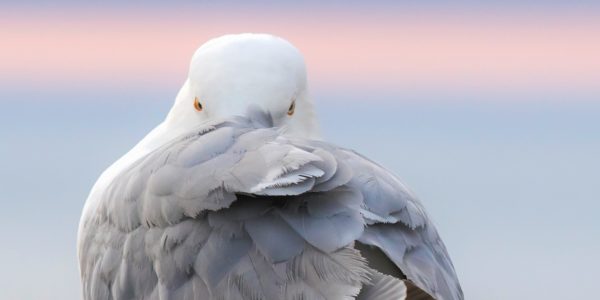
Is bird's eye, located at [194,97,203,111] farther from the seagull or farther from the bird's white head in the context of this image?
the seagull

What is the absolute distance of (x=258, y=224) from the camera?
9.24 feet

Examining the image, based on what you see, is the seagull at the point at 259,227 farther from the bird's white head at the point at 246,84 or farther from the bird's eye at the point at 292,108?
the bird's eye at the point at 292,108

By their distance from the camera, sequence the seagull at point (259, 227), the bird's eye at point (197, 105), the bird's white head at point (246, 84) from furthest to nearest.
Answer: the bird's eye at point (197, 105), the bird's white head at point (246, 84), the seagull at point (259, 227)

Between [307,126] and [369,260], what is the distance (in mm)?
1201

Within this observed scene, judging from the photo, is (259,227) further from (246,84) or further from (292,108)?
(292,108)

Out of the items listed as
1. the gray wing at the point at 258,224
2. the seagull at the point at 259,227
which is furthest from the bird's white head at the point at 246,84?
the gray wing at the point at 258,224

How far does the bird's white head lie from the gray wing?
1.87 ft

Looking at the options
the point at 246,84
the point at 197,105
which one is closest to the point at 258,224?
the point at 246,84

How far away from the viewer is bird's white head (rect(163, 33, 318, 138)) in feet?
12.2

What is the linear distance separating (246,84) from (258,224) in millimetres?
953

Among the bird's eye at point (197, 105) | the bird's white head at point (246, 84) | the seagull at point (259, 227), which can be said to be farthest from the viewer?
the bird's eye at point (197, 105)

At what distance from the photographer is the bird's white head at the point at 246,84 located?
3.71 metres

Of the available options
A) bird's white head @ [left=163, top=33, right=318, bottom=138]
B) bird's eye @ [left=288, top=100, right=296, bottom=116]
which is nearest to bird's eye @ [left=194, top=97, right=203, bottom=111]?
bird's white head @ [left=163, top=33, right=318, bottom=138]

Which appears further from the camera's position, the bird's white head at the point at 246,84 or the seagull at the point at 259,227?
the bird's white head at the point at 246,84
